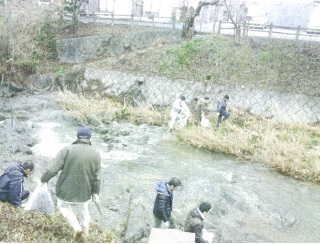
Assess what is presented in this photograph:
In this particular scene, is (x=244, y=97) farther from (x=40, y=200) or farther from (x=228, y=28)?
(x=40, y=200)

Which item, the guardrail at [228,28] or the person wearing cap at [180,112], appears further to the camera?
the guardrail at [228,28]

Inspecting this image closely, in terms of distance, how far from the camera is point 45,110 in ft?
57.1

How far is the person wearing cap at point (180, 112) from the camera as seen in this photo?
14.0 metres

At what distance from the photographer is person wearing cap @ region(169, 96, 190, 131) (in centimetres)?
1402

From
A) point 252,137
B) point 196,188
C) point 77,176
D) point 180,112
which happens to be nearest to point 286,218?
point 196,188

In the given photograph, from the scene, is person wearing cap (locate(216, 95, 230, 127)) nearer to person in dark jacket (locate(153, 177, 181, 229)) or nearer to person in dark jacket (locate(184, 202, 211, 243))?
→ person in dark jacket (locate(153, 177, 181, 229))

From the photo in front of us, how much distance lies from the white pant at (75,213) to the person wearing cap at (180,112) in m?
8.90

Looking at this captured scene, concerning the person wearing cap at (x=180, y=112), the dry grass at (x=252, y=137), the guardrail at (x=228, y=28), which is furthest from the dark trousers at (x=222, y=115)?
the guardrail at (x=228, y=28)

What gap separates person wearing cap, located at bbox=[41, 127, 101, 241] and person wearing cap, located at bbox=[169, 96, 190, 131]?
885cm

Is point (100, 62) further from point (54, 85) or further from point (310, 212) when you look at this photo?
point (310, 212)

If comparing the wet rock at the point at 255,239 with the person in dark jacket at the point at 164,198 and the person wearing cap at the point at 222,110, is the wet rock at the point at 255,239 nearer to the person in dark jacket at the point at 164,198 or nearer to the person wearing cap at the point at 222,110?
the person in dark jacket at the point at 164,198

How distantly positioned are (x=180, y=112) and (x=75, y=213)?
9215 millimetres

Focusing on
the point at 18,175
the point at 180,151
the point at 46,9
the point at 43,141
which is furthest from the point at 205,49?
the point at 18,175

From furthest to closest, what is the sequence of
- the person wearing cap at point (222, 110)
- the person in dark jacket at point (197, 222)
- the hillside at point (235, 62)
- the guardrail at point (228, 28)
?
the guardrail at point (228, 28) < the hillside at point (235, 62) < the person wearing cap at point (222, 110) < the person in dark jacket at point (197, 222)
